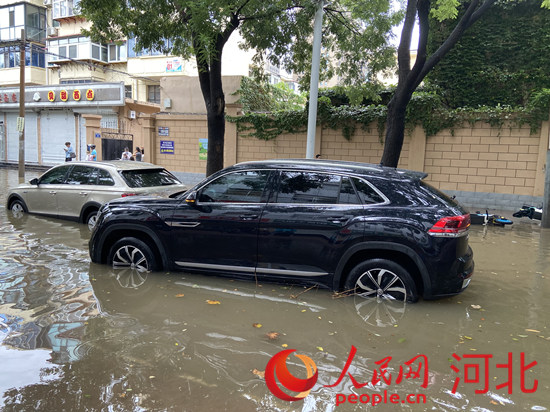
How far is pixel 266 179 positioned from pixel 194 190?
960 millimetres

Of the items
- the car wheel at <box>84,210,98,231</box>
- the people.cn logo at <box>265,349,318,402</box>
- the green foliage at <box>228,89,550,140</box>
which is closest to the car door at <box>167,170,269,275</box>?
the people.cn logo at <box>265,349,318,402</box>

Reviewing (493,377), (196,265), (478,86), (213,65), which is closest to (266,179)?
(196,265)

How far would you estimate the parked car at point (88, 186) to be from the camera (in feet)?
27.5

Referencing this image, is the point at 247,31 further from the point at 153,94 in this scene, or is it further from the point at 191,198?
the point at 153,94

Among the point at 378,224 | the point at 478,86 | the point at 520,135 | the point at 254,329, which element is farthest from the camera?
the point at 478,86

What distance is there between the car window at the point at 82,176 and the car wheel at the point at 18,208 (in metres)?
1.86

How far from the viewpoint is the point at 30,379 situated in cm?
319

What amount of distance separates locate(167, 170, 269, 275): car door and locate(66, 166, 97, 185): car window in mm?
4192

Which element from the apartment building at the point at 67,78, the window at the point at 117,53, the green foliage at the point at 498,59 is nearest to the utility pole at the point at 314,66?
the green foliage at the point at 498,59

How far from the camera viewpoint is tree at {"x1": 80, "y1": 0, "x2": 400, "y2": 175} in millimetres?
9602

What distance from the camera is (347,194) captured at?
4836 millimetres

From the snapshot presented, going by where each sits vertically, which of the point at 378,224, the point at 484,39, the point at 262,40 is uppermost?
the point at 484,39

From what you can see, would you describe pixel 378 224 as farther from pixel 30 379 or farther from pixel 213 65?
pixel 213 65

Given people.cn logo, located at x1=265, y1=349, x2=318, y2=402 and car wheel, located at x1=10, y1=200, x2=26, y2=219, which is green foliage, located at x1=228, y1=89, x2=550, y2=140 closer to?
car wheel, located at x1=10, y1=200, x2=26, y2=219
